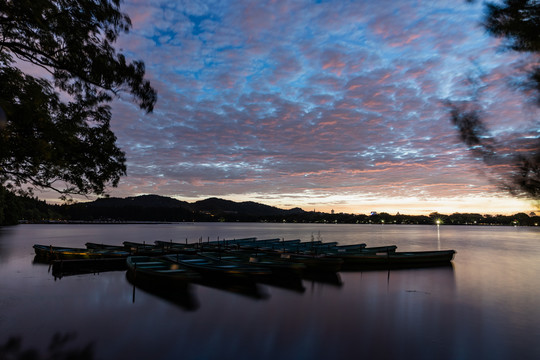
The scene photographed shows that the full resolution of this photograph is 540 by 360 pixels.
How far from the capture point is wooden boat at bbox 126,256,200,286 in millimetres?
20500

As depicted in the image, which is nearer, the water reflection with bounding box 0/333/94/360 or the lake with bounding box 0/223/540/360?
the water reflection with bounding box 0/333/94/360

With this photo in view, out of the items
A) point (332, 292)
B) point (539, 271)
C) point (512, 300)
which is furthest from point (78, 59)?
point (539, 271)

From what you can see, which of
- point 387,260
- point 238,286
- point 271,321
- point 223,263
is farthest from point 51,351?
point 387,260

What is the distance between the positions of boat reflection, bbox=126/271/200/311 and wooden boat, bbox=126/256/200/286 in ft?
1.53

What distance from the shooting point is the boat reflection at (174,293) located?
21.0m

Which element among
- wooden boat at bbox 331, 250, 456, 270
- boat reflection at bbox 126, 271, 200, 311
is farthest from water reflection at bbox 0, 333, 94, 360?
wooden boat at bbox 331, 250, 456, 270

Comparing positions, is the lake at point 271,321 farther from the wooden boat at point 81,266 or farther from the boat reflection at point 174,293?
the wooden boat at point 81,266

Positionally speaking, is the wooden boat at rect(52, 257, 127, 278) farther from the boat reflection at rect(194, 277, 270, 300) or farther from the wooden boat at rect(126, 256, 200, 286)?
the boat reflection at rect(194, 277, 270, 300)

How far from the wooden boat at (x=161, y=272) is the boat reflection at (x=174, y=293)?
18.3 inches

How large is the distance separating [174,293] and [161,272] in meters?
3.12

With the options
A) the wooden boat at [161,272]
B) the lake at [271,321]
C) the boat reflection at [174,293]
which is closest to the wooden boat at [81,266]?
the lake at [271,321]

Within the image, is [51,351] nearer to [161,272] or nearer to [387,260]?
[161,272]

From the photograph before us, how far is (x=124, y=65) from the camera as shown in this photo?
935 cm

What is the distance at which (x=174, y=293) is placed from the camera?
919 inches
